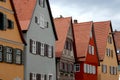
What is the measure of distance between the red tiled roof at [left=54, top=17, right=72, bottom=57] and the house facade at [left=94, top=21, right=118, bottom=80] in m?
13.0

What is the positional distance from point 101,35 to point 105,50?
2.81m

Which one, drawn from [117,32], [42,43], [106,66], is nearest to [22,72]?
[42,43]

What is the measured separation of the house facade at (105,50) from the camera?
233ft

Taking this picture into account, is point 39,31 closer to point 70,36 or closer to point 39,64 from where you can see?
point 39,64

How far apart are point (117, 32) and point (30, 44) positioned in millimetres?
46321

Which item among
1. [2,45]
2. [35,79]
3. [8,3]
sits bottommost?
[35,79]

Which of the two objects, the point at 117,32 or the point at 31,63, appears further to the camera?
the point at 117,32

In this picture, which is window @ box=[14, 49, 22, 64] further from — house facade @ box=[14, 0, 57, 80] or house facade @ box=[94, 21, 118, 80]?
house facade @ box=[94, 21, 118, 80]

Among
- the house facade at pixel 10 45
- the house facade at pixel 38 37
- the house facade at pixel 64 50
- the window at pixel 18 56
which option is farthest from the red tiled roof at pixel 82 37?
the window at pixel 18 56

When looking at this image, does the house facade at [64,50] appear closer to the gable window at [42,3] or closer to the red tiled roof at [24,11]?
the gable window at [42,3]

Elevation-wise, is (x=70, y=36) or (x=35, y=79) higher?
(x=70, y=36)

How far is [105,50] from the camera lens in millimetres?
70938

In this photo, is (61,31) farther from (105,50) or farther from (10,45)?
(10,45)

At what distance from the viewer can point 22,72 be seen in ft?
147
